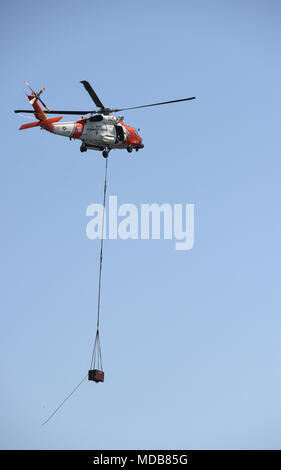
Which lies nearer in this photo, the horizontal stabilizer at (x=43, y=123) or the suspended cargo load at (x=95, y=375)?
the suspended cargo load at (x=95, y=375)

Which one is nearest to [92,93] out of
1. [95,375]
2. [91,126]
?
[91,126]

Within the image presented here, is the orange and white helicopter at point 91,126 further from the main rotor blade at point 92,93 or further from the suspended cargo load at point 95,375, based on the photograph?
the suspended cargo load at point 95,375

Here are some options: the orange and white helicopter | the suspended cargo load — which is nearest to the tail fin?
the orange and white helicopter

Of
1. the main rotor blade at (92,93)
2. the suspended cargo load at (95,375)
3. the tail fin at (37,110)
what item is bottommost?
the suspended cargo load at (95,375)

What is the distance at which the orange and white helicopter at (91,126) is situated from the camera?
6347 cm

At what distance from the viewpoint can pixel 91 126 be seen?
64625 mm

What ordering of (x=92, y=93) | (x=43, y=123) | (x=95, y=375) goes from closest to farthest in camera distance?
(x=95, y=375) → (x=43, y=123) → (x=92, y=93)

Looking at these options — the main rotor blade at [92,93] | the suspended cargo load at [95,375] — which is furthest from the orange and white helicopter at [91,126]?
the suspended cargo load at [95,375]

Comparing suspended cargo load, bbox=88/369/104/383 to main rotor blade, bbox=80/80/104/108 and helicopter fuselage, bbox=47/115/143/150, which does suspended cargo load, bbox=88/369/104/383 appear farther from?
main rotor blade, bbox=80/80/104/108

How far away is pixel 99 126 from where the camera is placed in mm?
65000

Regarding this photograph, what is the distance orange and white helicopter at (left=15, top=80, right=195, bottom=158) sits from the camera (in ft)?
208

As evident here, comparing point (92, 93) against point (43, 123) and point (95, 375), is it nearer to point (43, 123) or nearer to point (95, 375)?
point (43, 123)
